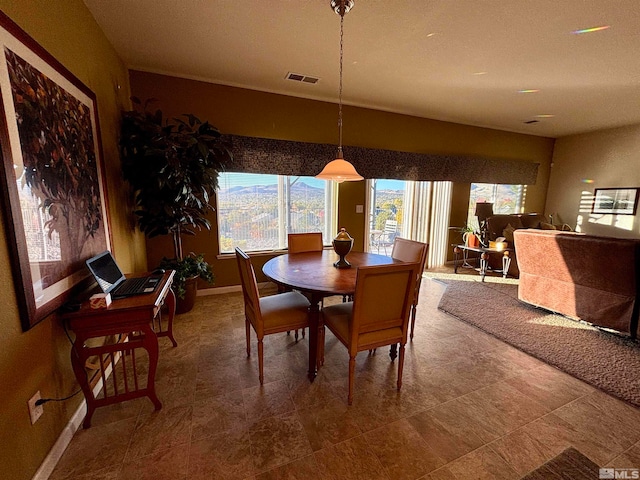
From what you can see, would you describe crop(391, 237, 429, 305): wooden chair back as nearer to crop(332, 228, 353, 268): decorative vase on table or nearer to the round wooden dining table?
the round wooden dining table

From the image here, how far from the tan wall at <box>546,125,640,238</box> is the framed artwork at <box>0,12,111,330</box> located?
25.4 feet

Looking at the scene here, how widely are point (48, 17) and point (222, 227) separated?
7.74 feet

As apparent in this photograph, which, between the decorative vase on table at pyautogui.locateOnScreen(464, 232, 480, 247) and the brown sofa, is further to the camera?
the decorative vase on table at pyautogui.locateOnScreen(464, 232, 480, 247)

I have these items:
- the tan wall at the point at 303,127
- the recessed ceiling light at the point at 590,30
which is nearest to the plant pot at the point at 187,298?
the tan wall at the point at 303,127

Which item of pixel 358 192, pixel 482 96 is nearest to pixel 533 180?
pixel 482 96

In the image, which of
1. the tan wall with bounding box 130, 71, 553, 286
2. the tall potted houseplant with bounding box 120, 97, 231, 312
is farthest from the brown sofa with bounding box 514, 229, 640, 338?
the tall potted houseplant with bounding box 120, 97, 231, 312

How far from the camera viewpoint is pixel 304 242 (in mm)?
3023

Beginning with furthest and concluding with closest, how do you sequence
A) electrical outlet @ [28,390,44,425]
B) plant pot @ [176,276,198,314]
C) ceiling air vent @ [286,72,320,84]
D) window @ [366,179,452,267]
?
window @ [366,179,452,267] < ceiling air vent @ [286,72,320,84] < plant pot @ [176,276,198,314] < electrical outlet @ [28,390,44,425]

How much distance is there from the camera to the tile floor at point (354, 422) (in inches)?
52.7

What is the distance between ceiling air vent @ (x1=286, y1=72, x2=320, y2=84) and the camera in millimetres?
3066

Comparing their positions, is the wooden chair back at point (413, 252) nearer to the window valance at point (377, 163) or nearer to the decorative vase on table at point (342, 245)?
the decorative vase on table at point (342, 245)

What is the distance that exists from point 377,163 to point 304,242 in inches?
76.9

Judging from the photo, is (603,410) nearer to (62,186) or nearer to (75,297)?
(75,297)

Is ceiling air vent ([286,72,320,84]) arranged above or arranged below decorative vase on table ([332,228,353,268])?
above
